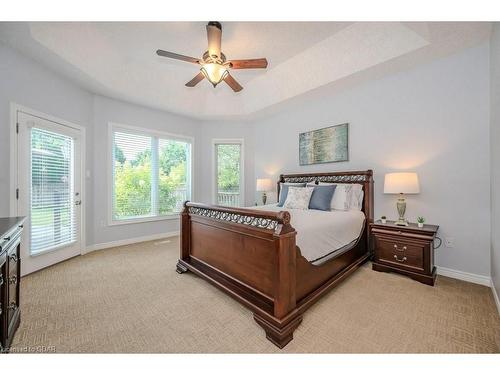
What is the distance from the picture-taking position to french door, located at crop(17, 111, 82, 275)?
2.68 meters

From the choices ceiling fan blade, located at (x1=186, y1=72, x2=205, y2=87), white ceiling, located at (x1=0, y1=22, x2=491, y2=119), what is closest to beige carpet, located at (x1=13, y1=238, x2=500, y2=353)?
ceiling fan blade, located at (x1=186, y1=72, x2=205, y2=87)

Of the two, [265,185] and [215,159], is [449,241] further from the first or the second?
[215,159]

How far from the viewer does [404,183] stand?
8.27ft

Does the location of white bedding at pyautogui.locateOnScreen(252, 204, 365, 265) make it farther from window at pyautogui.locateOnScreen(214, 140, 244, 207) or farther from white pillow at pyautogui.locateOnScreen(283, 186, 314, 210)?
window at pyautogui.locateOnScreen(214, 140, 244, 207)

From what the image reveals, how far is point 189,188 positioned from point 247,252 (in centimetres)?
355

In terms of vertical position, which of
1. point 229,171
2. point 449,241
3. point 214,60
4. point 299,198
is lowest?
point 449,241

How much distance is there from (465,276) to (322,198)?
1.83m

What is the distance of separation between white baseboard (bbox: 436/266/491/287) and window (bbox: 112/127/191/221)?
4697mm

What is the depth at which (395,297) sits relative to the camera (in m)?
2.11

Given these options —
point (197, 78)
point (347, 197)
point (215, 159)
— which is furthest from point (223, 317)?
point (215, 159)

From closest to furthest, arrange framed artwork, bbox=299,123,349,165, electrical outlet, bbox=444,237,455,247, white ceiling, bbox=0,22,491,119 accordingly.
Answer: white ceiling, bbox=0,22,491,119, electrical outlet, bbox=444,237,455,247, framed artwork, bbox=299,123,349,165

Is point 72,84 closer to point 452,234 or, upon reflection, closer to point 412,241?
point 412,241

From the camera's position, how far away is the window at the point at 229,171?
530 cm

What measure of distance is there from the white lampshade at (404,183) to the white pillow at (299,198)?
3.44ft
